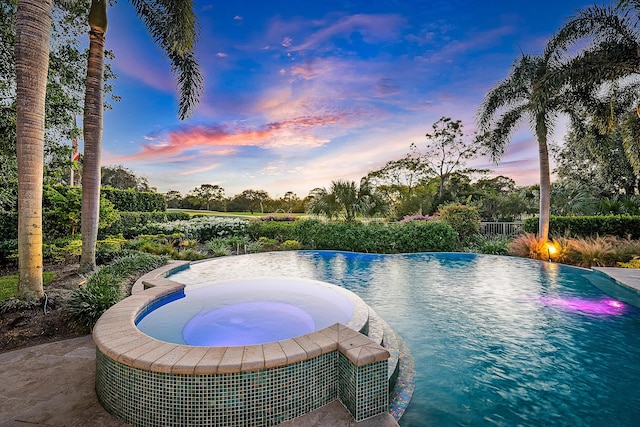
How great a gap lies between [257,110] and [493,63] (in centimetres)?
920

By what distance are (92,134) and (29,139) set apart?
1953 millimetres

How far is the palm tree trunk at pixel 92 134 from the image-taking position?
6043mm

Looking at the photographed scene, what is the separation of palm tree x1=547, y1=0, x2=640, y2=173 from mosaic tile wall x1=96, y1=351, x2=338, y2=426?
11.7 m

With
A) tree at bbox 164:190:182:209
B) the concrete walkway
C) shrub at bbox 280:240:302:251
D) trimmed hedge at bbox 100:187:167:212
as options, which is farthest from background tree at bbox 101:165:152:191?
the concrete walkway

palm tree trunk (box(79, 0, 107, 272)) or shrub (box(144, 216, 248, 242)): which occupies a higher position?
palm tree trunk (box(79, 0, 107, 272))

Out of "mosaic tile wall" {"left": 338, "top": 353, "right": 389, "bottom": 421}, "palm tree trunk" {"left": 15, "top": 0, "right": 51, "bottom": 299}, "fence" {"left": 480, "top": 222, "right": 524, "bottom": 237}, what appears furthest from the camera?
"fence" {"left": 480, "top": 222, "right": 524, "bottom": 237}

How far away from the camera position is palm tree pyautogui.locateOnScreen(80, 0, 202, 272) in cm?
607

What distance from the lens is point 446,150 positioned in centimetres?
2219

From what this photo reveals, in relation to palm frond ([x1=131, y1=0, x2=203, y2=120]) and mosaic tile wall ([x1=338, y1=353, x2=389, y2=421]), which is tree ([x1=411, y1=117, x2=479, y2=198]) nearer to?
palm frond ([x1=131, y1=0, x2=203, y2=120])

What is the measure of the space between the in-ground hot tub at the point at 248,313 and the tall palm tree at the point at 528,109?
9.42 meters

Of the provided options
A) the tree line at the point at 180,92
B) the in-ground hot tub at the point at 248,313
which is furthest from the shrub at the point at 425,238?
the in-ground hot tub at the point at 248,313

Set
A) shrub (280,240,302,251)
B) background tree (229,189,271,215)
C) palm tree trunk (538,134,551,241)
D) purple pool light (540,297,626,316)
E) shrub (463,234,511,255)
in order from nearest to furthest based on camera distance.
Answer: purple pool light (540,297,626,316) < palm tree trunk (538,134,551,241) < shrub (463,234,511,255) < shrub (280,240,302,251) < background tree (229,189,271,215)

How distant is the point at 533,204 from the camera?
22.5 meters

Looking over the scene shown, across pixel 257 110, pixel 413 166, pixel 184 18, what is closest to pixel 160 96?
pixel 257 110
